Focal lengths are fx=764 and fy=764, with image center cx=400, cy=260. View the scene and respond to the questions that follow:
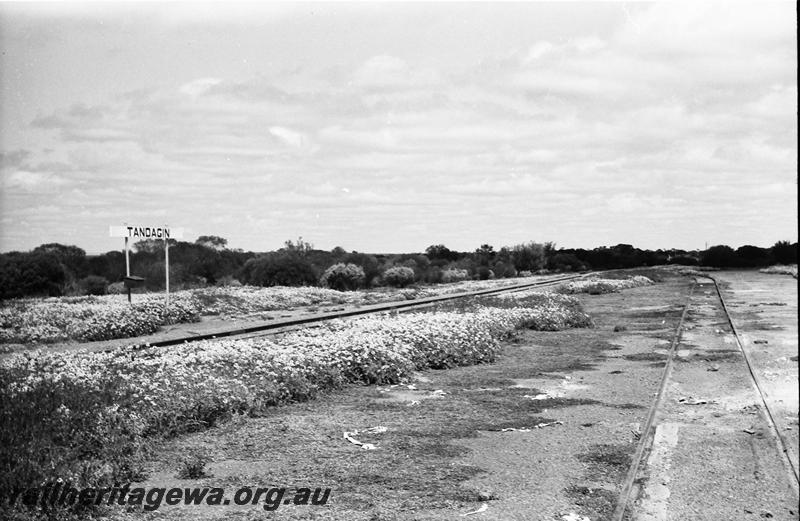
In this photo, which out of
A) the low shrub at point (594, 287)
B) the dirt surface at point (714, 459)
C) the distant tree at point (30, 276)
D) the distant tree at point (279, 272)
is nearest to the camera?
the dirt surface at point (714, 459)

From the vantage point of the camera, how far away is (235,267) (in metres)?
55.0

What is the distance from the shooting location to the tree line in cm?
3791

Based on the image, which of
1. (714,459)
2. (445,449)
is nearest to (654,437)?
(714,459)

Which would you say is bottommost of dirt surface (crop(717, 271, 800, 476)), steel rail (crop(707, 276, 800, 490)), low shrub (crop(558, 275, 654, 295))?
dirt surface (crop(717, 271, 800, 476))

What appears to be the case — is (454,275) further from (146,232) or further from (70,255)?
(146,232)

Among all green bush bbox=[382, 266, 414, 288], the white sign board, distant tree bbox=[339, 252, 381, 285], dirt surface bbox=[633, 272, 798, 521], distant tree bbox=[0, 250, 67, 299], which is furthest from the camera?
distant tree bbox=[339, 252, 381, 285]

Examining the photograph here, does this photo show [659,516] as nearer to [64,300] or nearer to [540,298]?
[540,298]

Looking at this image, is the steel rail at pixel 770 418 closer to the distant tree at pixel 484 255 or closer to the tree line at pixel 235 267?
the tree line at pixel 235 267

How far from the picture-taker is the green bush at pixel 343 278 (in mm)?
49562

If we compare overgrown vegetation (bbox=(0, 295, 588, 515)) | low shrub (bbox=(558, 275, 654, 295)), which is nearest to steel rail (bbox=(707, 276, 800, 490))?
overgrown vegetation (bbox=(0, 295, 588, 515))

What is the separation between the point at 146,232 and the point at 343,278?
28.1m

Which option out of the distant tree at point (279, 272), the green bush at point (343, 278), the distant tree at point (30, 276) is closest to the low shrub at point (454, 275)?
the green bush at point (343, 278)

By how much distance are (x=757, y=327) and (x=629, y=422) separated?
1504 centimetres

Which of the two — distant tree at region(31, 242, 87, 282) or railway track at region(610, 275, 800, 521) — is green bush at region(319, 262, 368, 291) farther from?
railway track at region(610, 275, 800, 521)
